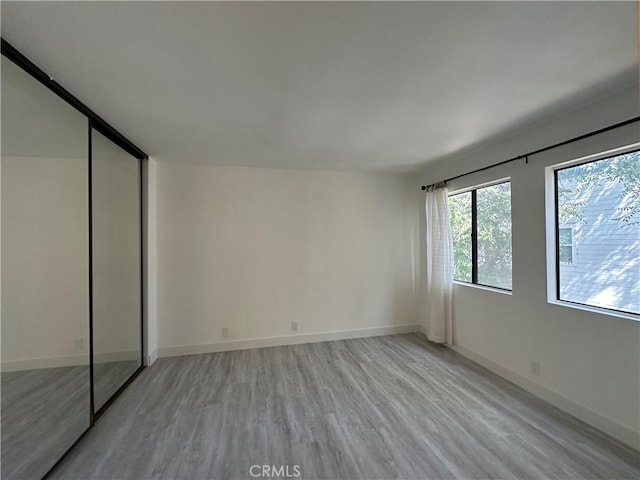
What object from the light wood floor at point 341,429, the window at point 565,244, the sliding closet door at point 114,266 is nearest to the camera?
the light wood floor at point 341,429

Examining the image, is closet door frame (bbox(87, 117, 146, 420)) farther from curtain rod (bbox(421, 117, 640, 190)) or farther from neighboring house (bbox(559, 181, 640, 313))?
neighboring house (bbox(559, 181, 640, 313))

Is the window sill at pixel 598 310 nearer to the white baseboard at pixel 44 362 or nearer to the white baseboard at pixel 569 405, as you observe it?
the white baseboard at pixel 569 405

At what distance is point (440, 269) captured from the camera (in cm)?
360

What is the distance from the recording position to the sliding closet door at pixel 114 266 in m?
2.14

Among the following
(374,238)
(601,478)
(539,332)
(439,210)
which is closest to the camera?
(601,478)

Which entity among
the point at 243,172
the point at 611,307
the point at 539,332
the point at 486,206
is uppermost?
the point at 243,172

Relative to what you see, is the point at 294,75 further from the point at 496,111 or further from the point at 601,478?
the point at 601,478

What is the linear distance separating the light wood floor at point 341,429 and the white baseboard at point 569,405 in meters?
0.06

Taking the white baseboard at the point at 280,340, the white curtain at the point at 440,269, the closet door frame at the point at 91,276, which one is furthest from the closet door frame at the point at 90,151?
the white curtain at the point at 440,269

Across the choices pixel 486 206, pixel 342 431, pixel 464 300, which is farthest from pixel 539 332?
pixel 342 431

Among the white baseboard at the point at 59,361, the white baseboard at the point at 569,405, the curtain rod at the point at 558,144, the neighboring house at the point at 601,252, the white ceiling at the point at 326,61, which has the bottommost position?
the white baseboard at the point at 569,405

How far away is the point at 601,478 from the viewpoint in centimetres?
158

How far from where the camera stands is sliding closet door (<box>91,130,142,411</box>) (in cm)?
214

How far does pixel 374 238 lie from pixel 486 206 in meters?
1.54
